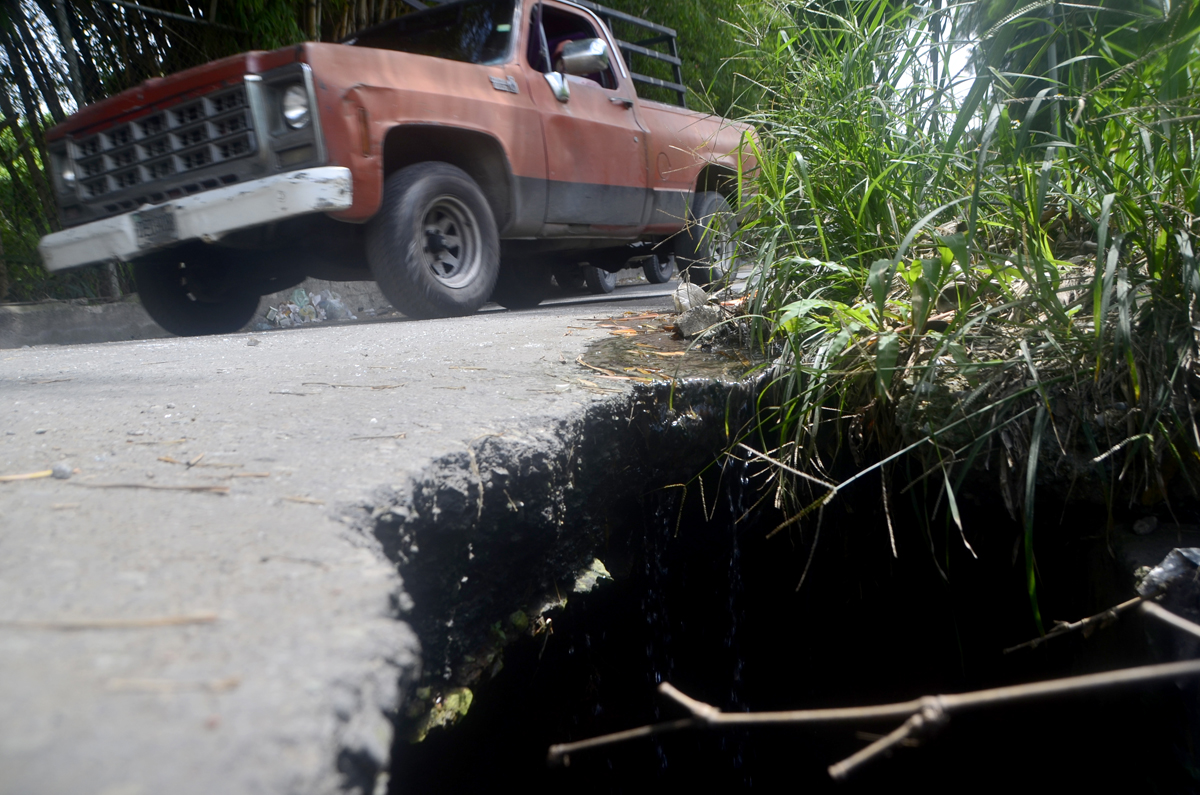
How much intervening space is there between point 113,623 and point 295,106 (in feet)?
9.79

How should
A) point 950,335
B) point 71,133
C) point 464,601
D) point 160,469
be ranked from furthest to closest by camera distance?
1. point 71,133
2. point 950,335
3. point 464,601
4. point 160,469

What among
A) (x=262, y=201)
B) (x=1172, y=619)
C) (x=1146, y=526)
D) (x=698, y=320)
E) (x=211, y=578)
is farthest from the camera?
(x=262, y=201)

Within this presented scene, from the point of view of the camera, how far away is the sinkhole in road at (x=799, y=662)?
1622 mm

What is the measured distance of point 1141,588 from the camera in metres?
1.40

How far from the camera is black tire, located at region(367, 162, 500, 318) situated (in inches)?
136

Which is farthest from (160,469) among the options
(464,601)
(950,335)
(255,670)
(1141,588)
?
(1141,588)

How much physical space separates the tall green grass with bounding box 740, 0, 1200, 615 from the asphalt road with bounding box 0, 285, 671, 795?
632 mm

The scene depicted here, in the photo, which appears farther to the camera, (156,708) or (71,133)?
(71,133)

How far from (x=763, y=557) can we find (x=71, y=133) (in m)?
3.81

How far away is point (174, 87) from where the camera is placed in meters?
3.39

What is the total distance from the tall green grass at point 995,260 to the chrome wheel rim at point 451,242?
1979 millimetres

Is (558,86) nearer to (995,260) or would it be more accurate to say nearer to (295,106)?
(295,106)

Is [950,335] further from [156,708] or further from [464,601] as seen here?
[156,708]

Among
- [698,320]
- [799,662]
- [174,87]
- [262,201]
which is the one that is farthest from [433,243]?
[799,662]
